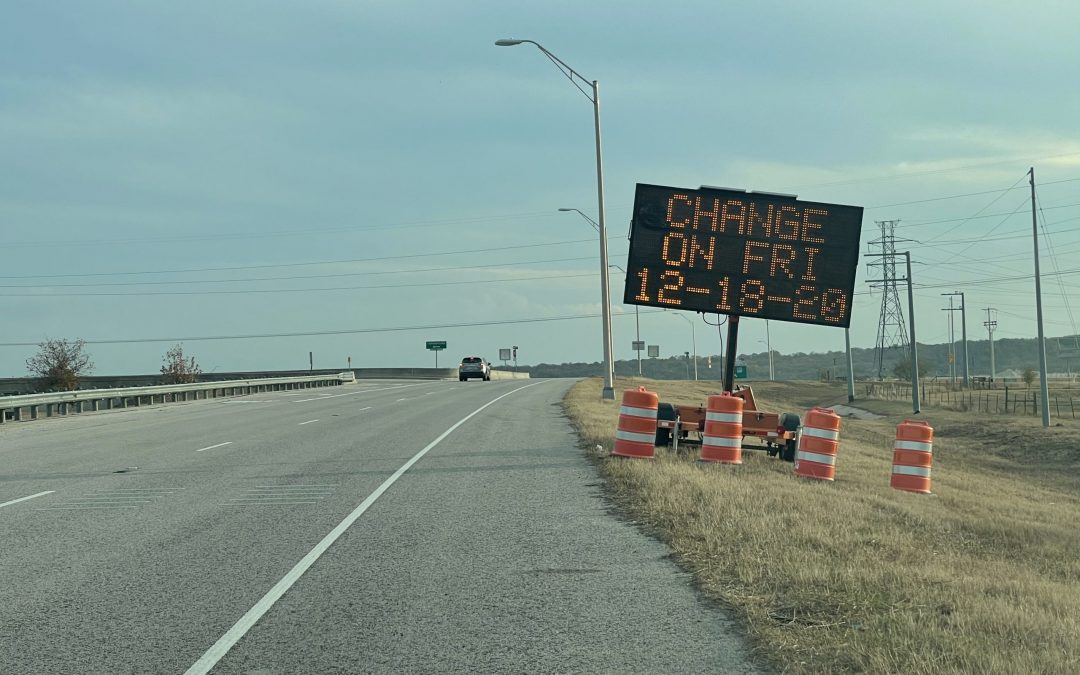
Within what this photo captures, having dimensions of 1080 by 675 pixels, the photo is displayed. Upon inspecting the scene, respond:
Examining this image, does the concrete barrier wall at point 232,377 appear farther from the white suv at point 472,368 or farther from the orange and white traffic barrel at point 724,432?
the orange and white traffic barrel at point 724,432

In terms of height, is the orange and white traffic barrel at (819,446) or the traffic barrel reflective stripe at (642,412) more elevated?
the traffic barrel reflective stripe at (642,412)

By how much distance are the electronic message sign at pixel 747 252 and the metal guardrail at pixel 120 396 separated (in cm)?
2281

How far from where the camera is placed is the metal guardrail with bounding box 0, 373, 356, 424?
113 ft

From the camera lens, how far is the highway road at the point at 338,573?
6.40 m

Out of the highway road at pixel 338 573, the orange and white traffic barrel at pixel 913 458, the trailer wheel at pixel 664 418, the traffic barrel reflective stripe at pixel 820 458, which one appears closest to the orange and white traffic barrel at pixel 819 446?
the traffic barrel reflective stripe at pixel 820 458

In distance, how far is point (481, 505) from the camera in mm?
12734

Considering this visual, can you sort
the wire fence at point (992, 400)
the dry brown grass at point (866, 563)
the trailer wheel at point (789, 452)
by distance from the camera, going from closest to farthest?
the dry brown grass at point (866, 563) < the trailer wheel at point (789, 452) < the wire fence at point (992, 400)

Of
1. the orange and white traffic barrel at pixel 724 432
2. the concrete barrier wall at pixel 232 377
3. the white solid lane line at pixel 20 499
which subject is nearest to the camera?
the white solid lane line at pixel 20 499

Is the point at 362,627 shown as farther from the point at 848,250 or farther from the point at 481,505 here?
the point at 848,250

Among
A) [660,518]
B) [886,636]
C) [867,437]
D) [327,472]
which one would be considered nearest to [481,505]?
[660,518]

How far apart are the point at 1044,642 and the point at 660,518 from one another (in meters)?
5.31

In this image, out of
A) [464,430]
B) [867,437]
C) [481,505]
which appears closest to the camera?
[481,505]

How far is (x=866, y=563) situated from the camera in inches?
346

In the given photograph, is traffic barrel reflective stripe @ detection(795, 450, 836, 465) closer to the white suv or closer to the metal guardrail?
the metal guardrail
